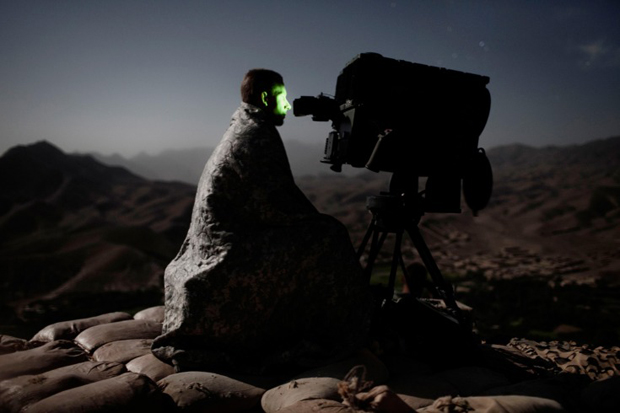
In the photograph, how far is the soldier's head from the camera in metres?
2.79

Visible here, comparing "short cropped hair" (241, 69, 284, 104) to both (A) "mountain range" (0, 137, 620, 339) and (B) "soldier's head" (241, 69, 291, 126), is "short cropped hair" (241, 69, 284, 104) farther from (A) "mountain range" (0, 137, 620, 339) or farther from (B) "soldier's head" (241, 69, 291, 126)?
(A) "mountain range" (0, 137, 620, 339)

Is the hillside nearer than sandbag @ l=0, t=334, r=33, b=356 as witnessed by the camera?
No

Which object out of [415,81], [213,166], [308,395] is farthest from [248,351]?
[415,81]

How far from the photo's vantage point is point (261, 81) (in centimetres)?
278

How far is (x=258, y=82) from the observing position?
2.79 metres

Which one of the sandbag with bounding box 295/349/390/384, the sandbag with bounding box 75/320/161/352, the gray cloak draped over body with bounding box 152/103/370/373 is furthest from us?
the sandbag with bounding box 75/320/161/352

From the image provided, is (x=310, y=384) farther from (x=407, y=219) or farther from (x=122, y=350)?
(x=122, y=350)

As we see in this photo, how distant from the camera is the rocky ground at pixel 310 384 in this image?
1903 millimetres

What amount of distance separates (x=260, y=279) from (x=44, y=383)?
1.36 m

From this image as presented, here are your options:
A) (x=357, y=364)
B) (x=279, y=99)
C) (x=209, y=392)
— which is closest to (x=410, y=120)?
(x=279, y=99)

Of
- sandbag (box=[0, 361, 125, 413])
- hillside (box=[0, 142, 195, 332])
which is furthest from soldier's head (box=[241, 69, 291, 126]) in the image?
hillside (box=[0, 142, 195, 332])

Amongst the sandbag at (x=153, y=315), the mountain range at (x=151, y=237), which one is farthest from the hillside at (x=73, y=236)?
the sandbag at (x=153, y=315)

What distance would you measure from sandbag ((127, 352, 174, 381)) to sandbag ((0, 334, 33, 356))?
39.7 inches

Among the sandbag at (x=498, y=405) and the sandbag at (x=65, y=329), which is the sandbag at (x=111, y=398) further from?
the sandbag at (x=65, y=329)
